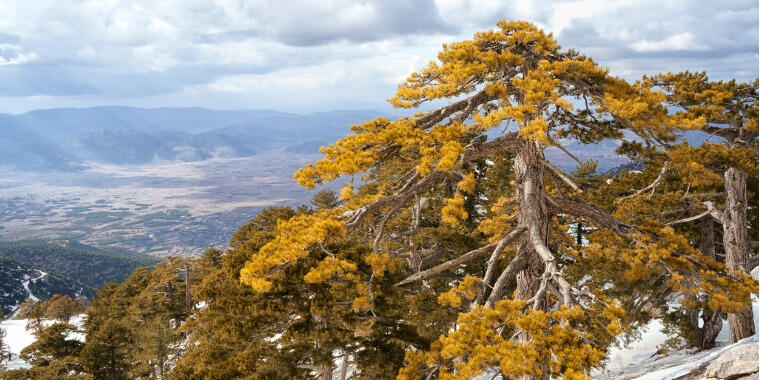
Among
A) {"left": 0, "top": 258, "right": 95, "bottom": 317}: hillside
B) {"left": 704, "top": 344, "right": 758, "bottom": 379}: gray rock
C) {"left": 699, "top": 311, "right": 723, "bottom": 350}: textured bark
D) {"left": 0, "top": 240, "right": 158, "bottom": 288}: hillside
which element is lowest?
{"left": 0, "top": 240, "right": 158, "bottom": 288}: hillside

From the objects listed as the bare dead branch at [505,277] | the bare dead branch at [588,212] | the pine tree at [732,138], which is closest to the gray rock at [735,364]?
the bare dead branch at [588,212]

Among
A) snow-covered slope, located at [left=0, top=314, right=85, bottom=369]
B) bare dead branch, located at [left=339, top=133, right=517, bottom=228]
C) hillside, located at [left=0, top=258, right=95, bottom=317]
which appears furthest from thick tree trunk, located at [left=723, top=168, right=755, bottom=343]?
hillside, located at [left=0, top=258, right=95, bottom=317]

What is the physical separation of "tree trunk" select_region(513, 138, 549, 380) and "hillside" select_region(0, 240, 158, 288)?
163215mm

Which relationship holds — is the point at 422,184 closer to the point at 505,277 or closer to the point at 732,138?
the point at 505,277

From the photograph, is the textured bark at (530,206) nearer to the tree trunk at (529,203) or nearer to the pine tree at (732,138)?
the tree trunk at (529,203)

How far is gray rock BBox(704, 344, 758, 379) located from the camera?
7552 millimetres

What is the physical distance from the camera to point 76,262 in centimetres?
16488

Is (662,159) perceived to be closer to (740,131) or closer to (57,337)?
(740,131)

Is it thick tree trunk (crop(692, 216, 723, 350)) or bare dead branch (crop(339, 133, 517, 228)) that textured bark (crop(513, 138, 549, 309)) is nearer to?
bare dead branch (crop(339, 133, 517, 228))

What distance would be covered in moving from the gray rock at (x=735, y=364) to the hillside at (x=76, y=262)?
166m

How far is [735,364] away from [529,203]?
14.4ft

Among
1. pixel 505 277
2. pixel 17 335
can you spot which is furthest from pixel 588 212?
pixel 17 335

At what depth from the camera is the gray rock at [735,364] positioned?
755 cm

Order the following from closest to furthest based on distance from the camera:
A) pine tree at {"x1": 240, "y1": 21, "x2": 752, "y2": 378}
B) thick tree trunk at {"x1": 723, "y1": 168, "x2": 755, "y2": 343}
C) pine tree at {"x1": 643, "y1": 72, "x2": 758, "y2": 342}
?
pine tree at {"x1": 240, "y1": 21, "x2": 752, "y2": 378} → pine tree at {"x1": 643, "y1": 72, "x2": 758, "y2": 342} → thick tree trunk at {"x1": 723, "y1": 168, "x2": 755, "y2": 343}
